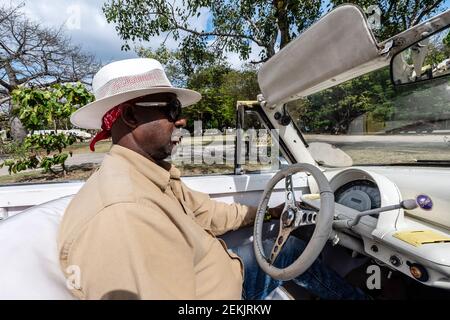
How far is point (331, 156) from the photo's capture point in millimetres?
2561

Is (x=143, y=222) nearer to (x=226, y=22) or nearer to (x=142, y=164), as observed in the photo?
(x=142, y=164)

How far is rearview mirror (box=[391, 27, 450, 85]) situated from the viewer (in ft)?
4.33

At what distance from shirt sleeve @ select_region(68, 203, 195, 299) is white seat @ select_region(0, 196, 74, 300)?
83 millimetres

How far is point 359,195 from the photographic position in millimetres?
1966

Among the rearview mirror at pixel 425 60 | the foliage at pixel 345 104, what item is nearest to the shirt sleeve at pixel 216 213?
the foliage at pixel 345 104

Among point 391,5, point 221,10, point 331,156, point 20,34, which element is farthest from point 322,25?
point 20,34

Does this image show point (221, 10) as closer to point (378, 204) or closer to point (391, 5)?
point (391, 5)

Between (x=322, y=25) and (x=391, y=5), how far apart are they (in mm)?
4321

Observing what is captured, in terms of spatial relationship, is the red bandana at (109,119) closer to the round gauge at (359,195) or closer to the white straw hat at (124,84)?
the white straw hat at (124,84)

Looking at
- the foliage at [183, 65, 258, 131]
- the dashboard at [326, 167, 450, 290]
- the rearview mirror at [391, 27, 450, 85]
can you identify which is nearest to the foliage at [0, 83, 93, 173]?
the dashboard at [326, 167, 450, 290]

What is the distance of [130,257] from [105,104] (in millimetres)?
871

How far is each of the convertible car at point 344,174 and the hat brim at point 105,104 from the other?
0.48 metres

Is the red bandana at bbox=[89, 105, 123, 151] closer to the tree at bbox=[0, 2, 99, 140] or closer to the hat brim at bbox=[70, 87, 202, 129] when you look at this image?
the hat brim at bbox=[70, 87, 202, 129]

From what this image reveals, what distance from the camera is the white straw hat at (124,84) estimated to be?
4.96ft
